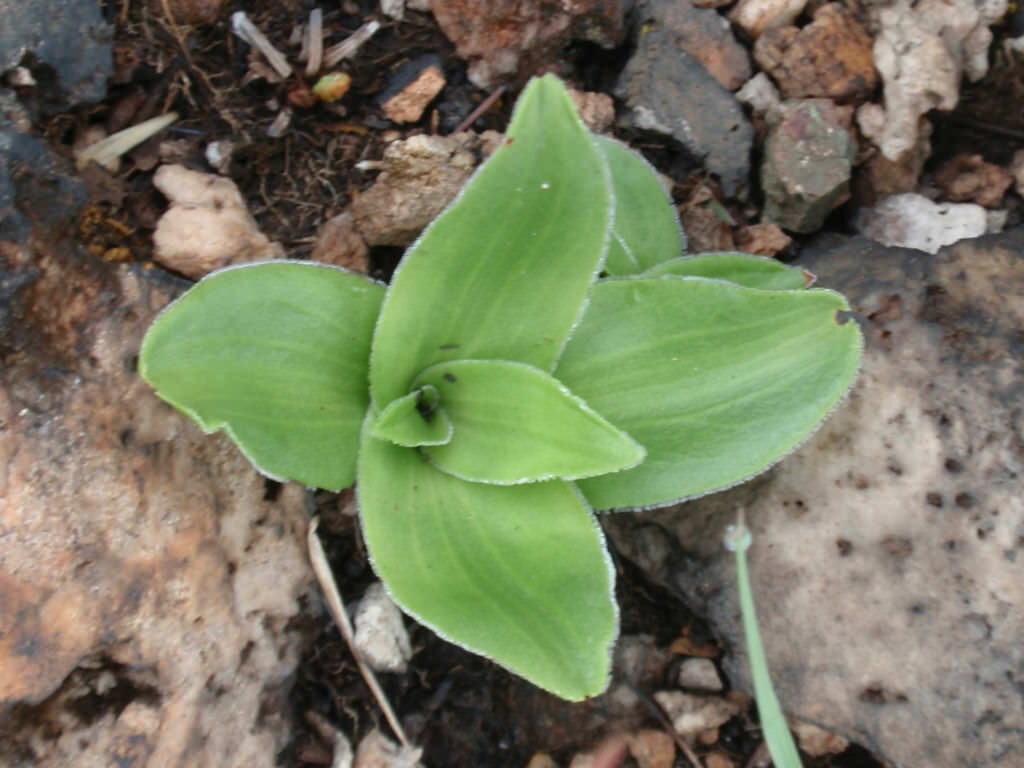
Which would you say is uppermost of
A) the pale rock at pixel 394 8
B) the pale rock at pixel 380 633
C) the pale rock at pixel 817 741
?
the pale rock at pixel 394 8

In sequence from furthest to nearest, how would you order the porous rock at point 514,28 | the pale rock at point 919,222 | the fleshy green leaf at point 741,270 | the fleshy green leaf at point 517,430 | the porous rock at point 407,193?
the pale rock at point 919,222 < the porous rock at point 514,28 < the porous rock at point 407,193 < the fleshy green leaf at point 741,270 < the fleshy green leaf at point 517,430

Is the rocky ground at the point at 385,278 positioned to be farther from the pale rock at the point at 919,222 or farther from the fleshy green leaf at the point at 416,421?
the fleshy green leaf at the point at 416,421

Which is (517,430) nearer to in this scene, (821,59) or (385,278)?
(385,278)

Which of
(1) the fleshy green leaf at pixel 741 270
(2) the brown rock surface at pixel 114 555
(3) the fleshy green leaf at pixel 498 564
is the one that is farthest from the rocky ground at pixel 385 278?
(3) the fleshy green leaf at pixel 498 564

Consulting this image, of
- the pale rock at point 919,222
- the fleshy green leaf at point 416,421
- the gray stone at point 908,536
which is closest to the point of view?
the fleshy green leaf at point 416,421

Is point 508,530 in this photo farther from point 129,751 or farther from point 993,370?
point 993,370

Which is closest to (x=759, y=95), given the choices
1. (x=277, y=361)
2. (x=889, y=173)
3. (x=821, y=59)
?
(x=821, y=59)
